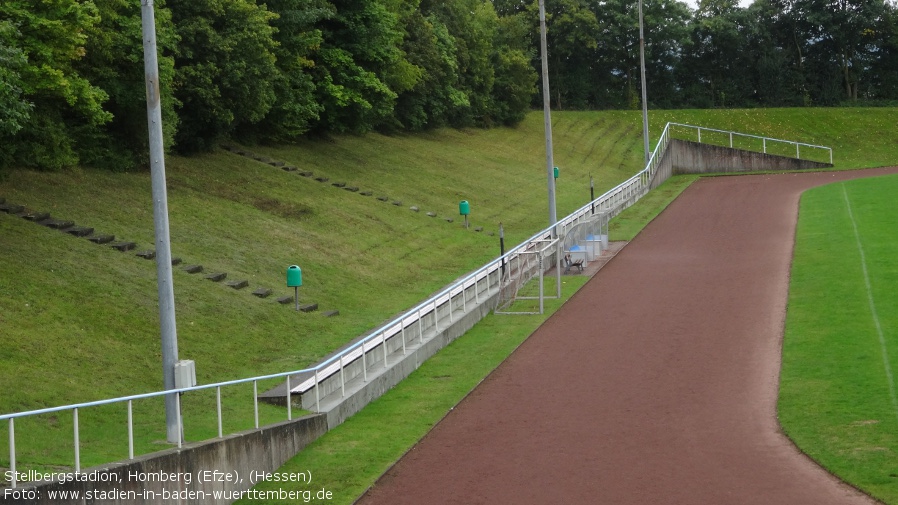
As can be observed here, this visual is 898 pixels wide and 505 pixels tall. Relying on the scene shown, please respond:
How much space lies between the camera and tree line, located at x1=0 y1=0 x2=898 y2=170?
1182 inches

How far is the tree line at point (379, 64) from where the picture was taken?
30031mm

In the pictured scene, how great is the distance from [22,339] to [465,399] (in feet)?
25.2

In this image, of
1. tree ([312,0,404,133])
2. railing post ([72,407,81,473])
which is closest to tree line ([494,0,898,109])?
tree ([312,0,404,133])

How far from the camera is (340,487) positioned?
14984 mm

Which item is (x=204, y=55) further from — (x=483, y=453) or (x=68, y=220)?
(x=483, y=453)

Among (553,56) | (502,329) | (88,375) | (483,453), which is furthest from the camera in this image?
(553,56)

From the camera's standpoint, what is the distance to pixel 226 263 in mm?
28375

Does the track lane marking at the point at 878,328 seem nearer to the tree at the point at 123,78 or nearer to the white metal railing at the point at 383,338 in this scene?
the white metal railing at the point at 383,338

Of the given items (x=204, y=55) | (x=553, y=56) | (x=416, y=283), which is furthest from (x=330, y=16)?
(x=553, y=56)

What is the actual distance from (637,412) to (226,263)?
13.6 m

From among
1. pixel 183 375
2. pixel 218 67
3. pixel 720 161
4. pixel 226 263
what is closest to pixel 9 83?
pixel 226 263

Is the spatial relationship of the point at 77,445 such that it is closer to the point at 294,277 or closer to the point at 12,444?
the point at 12,444

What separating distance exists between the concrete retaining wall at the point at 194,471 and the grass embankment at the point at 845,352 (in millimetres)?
7562

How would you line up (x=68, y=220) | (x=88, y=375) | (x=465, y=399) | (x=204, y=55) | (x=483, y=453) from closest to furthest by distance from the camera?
(x=483, y=453)
(x=88, y=375)
(x=465, y=399)
(x=68, y=220)
(x=204, y=55)
